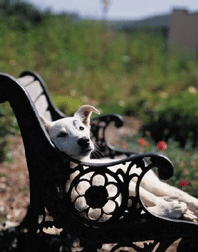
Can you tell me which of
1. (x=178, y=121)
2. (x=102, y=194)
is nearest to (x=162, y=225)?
(x=102, y=194)

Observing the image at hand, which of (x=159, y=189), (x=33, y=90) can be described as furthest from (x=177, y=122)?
(x=33, y=90)

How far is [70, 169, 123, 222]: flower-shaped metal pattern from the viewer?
2.21 meters

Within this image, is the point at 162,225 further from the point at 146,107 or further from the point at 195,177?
the point at 146,107

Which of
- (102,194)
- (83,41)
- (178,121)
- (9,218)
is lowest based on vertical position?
(9,218)

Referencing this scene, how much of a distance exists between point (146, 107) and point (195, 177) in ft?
14.8

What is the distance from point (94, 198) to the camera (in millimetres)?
2252

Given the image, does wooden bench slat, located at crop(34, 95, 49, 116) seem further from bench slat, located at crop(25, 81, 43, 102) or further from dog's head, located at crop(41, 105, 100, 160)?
dog's head, located at crop(41, 105, 100, 160)

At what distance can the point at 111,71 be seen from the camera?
14.2 metres

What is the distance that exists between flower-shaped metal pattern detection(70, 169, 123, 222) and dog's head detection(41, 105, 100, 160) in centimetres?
16

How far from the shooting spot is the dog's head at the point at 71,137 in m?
2.23

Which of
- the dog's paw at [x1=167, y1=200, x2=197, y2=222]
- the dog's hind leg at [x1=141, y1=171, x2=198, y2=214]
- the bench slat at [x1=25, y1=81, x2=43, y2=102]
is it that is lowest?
the dog's hind leg at [x1=141, y1=171, x2=198, y2=214]

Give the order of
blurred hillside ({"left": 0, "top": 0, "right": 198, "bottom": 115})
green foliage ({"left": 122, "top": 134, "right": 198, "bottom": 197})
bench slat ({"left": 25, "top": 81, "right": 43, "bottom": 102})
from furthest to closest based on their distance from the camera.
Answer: blurred hillside ({"left": 0, "top": 0, "right": 198, "bottom": 115})
green foliage ({"left": 122, "top": 134, "right": 198, "bottom": 197})
bench slat ({"left": 25, "top": 81, "right": 43, "bottom": 102})

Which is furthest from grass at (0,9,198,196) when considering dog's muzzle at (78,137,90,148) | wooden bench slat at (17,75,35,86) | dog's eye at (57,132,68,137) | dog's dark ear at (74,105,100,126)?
dog's muzzle at (78,137,90,148)

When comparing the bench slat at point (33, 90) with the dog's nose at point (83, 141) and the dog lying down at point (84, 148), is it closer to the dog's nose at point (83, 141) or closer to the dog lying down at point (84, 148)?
the dog lying down at point (84, 148)
